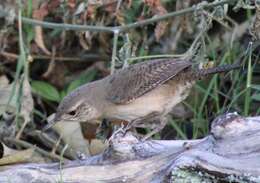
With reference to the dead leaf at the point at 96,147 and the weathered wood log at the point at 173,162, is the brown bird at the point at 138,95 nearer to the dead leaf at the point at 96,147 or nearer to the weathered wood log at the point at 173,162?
the dead leaf at the point at 96,147

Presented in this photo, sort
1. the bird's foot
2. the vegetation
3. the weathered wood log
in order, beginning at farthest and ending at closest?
the vegetation < the bird's foot < the weathered wood log

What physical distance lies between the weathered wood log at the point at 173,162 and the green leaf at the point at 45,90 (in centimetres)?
232

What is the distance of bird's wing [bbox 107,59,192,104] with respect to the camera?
18.4ft

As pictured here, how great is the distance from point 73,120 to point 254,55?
1.63 meters

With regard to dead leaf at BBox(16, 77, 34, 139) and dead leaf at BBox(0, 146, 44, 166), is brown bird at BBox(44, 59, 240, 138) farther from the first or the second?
dead leaf at BBox(16, 77, 34, 139)

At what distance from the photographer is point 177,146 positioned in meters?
4.68

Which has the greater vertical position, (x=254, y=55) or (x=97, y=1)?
(x=97, y=1)

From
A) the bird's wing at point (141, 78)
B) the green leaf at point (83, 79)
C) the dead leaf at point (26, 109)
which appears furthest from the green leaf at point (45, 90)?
the bird's wing at point (141, 78)

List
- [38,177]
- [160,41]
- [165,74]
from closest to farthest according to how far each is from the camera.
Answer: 1. [38,177]
2. [165,74]
3. [160,41]

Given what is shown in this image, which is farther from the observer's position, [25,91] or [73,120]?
[25,91]

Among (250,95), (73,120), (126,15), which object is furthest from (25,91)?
(250,95)

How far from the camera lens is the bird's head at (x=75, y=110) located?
5.61 m

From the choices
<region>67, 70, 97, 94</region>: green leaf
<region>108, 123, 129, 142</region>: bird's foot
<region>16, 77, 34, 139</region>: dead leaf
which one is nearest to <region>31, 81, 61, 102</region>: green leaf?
<region>67, 70, 97, 94</region>: green leaf

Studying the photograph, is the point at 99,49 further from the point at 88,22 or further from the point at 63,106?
the point at 63,106
